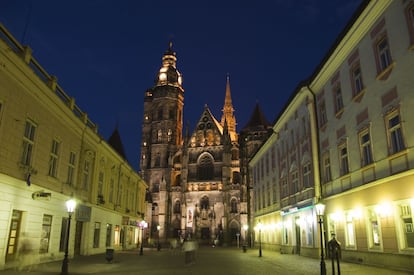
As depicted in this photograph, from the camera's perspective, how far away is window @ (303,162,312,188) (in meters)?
27.3

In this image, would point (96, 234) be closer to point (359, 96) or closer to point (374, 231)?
point (374, 231)

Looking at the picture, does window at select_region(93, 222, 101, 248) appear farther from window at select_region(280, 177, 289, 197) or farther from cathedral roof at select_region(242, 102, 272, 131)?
cathedral roof at select_region(242, 102, 272, 131)

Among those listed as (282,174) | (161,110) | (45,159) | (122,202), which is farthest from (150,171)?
(45,159)

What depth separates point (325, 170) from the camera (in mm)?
24656

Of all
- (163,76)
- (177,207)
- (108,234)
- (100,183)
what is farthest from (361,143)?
(163,76)

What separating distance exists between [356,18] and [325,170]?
10247 millimetres

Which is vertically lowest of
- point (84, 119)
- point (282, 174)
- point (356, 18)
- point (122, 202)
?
point (122, 202)

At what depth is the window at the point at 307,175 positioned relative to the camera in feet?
89.5

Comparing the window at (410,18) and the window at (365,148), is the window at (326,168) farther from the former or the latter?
the window at (410,18)

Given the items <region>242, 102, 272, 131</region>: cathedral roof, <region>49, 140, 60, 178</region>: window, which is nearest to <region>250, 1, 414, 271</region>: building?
<region>49, 140, 60, 178</region>: window

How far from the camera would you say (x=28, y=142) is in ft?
58.3

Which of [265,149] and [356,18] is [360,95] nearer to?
[356,18]

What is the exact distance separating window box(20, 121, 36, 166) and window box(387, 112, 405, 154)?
16851 millimetres

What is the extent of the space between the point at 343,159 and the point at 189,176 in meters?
57.2
